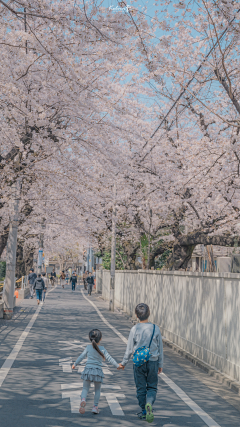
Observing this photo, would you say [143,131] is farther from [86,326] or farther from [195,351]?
[195,351]

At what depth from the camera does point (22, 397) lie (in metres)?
6.70

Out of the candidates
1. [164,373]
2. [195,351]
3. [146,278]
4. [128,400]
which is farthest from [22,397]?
[146,278]

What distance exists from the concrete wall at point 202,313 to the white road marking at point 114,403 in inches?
86.0

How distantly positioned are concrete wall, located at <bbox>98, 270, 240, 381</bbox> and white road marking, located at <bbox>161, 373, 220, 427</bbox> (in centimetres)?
106

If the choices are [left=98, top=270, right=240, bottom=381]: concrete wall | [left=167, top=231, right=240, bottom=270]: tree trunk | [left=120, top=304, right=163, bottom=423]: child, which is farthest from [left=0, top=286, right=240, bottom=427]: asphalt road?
[left=167, top=231, right=240, bottom=270]: tree trunk

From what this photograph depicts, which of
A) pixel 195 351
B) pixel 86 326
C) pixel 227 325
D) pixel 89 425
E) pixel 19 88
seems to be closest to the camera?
pixel 89 425

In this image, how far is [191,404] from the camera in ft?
22.1

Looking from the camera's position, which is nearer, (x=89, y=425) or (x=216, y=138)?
(x=89, y=425)

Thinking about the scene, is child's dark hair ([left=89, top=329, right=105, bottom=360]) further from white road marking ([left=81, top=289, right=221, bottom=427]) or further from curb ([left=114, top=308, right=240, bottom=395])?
curb ([left=114, top=308, right=240, bottom=395])

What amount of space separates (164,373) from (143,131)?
15.4 m

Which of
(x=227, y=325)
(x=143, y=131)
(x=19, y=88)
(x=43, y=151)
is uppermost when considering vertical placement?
(x=143, y=131)

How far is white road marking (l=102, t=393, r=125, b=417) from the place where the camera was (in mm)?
6117

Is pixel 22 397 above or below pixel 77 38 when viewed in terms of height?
below

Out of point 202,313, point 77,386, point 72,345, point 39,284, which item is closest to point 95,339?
point 77,386
